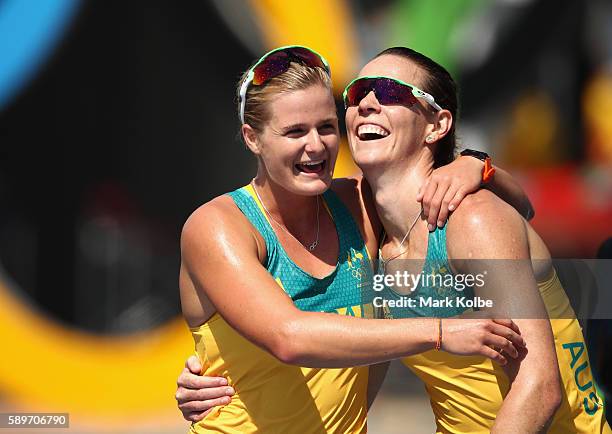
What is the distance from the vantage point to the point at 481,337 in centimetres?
215

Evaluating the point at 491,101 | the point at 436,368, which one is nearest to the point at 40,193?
the point at 491,101

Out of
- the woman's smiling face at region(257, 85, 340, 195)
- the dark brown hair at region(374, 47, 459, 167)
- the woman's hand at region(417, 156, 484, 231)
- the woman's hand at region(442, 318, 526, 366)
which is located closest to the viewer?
the woman's hand at region(442, 318, 526, 366)

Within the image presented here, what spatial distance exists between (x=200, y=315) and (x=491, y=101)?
3.52 m

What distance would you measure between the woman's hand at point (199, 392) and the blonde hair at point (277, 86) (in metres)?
0.75

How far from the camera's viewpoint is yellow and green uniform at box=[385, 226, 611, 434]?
2.44 meters

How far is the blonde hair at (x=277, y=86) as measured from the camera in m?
2.52

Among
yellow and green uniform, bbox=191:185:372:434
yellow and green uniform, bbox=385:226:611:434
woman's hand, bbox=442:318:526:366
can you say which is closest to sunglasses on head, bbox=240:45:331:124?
yellow and green uniform, bbox=191:185:372:434

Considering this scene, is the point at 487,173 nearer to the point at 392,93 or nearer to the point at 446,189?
the point at 446,189

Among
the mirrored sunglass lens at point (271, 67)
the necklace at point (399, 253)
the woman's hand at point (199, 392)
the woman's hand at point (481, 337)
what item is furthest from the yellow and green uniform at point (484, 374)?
the mirrored sunglass lens at point (271, 67)

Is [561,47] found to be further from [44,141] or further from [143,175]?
[44,141]

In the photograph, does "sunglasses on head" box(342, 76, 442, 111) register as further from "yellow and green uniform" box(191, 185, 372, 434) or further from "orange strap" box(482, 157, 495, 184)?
"yellow and green uniform" box(191, 185, 372, 434)

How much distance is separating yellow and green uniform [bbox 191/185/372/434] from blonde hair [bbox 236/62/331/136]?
245 millimetres

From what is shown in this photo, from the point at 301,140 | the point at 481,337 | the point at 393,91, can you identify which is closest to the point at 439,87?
the point at 393,91

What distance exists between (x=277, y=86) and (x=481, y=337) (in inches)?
35.7
